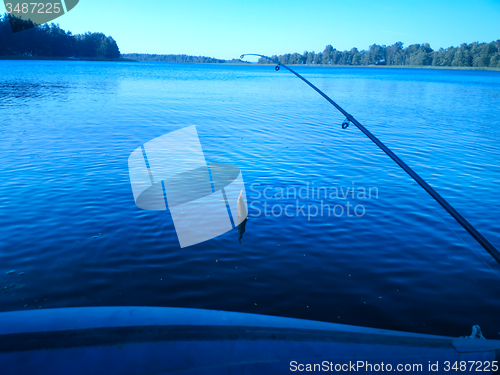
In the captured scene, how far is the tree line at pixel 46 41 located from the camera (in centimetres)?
12294

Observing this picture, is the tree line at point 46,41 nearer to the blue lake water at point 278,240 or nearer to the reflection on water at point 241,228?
the blue lake water at point 278,240

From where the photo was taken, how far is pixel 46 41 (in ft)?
472

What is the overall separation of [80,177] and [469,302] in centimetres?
1157

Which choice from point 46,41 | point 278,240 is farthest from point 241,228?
point 46,41

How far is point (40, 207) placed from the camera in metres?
8.96

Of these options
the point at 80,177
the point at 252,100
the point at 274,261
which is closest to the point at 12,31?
the point at 252,100

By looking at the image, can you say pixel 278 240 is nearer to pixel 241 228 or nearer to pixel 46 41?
pixel 241 228

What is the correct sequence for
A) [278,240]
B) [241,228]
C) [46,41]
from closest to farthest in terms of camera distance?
[278,240], [241,228], [46,41]

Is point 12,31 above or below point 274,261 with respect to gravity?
above

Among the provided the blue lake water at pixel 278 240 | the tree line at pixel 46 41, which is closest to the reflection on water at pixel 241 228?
the blue lake water at pixel 278 240

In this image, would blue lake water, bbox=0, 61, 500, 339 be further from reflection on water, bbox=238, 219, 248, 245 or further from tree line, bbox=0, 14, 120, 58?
tree line, bbox=0, 14, 120, 58

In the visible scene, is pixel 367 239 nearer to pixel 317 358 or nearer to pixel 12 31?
pixel 317 358

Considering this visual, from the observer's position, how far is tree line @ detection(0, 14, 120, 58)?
123 meters

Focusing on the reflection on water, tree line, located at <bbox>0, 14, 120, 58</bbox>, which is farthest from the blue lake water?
tree line, located at <bbox>0, 14, 120, 58</bbox>
